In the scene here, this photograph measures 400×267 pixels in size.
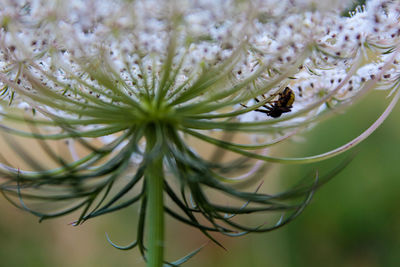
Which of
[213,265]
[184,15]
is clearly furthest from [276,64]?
[213,265]

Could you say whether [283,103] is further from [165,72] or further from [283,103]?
[165,72]

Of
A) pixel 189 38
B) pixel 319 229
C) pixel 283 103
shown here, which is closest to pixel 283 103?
pixel 283 103

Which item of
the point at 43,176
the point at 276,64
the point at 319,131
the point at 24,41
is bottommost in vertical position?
the point at 43,176

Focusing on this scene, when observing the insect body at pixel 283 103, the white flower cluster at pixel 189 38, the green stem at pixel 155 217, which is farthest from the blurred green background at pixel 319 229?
the green stem at pixel 155 217

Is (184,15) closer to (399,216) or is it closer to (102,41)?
(102,41)

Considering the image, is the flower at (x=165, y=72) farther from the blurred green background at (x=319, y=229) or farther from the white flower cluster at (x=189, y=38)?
the blurred green background at (x=319, y=229)

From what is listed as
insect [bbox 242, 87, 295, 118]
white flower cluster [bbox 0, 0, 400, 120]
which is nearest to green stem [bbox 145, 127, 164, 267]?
white flower cluster [bbox 0, 0, 400, 120]
